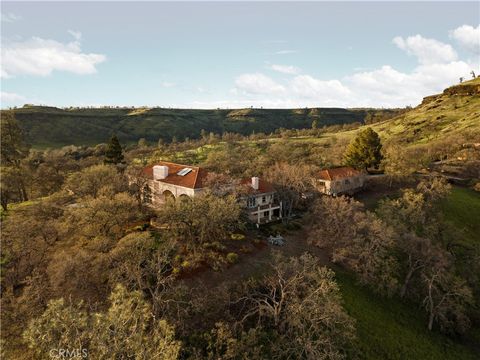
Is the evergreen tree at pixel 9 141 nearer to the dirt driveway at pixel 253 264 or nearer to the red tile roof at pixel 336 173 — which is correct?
the dirt driveway at pixel 253 264

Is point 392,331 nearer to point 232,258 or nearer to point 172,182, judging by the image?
point 232,258

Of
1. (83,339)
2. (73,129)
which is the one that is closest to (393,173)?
(83,339)

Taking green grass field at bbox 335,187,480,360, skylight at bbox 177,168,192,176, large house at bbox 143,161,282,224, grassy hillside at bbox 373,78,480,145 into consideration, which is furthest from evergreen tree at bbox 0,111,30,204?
grassy hillside at bbox 373,78,480,145

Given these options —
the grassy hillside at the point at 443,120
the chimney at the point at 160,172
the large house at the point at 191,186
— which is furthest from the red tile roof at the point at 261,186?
the grassy hillside at the point at 443,120

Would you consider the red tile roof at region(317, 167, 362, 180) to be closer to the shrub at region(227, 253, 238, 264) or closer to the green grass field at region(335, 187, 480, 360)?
the green grass field at region(335, 187, 480, 360)

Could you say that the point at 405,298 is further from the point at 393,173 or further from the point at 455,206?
the point at 393,173

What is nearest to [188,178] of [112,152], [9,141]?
[112,152]
